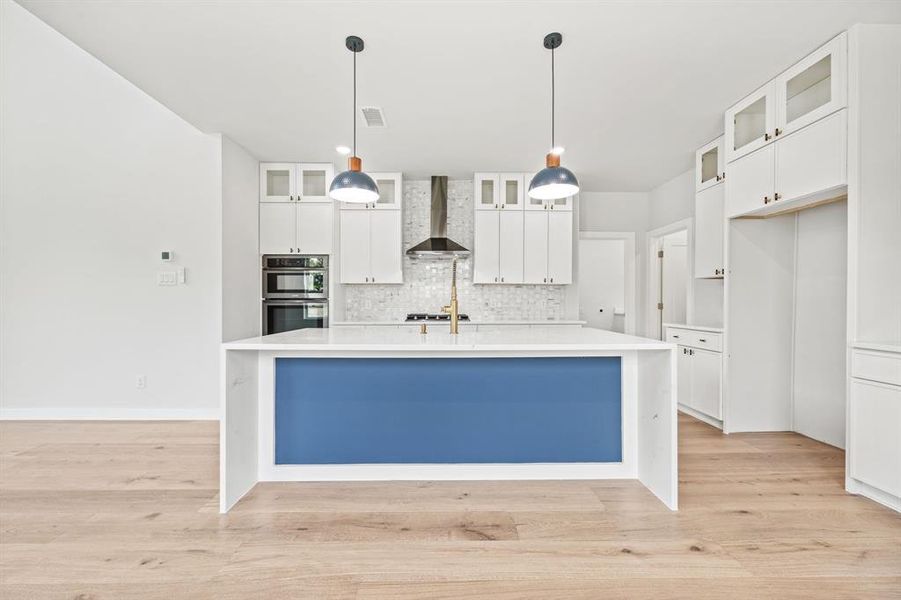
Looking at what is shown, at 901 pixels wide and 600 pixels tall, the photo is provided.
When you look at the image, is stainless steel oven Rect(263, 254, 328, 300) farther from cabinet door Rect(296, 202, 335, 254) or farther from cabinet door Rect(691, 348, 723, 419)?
cabinet door Rect(691, 348, 723, 419)

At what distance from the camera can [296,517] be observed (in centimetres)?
201

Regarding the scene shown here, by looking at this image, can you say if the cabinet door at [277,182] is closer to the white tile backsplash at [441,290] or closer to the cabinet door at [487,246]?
the white tile backsplash at [441,290]

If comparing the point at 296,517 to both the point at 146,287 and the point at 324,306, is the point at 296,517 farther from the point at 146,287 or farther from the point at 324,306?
the point at 146,287

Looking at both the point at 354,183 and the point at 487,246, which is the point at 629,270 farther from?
the point at 354,183

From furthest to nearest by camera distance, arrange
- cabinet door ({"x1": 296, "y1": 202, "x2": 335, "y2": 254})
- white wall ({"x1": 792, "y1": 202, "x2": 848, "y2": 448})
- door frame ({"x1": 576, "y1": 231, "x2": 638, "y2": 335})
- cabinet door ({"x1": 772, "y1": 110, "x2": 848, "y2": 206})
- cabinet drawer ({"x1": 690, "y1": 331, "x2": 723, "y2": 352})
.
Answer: door frame ({"x1": 576, "y1": 231, "x2": 638, "y2": 335}) < cabinet door ({"x1": 296, "y1": 202, "x2": 335, "y2": 254}) < cabinet drawer ({"x1": 690, "y1": 331, "x2": 723, "y2": 352}) < white wall ({"x1": 792, "y1": 202, "x2": 848, "y2": 448}) < cabinet door ({"x1": 772, "y1": 110, "x2": 848, "y2": 206})

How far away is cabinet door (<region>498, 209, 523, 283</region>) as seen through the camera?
4671 mm

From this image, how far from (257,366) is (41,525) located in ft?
3.93

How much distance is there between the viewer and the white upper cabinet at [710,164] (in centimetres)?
355

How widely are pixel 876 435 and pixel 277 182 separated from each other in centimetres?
531

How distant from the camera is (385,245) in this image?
15.3 ft

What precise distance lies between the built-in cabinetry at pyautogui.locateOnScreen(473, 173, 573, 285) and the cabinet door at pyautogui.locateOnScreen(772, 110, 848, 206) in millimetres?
2172

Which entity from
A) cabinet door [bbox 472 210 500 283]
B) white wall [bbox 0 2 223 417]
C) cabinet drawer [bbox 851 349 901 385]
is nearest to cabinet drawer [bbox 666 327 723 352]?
cabinet drawer [bbox 851 349 901 385]

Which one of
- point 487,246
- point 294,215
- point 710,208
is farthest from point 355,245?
point 710,208

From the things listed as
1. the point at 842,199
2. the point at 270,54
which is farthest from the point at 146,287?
the point at 842,199
